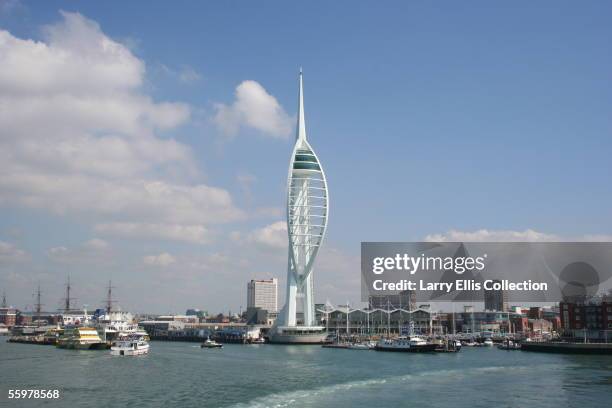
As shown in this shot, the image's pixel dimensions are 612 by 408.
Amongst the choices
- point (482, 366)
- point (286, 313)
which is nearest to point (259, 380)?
point (482, 366)

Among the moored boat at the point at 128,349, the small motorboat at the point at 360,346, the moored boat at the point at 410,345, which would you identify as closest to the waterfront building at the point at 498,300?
the small motorboat at the point at 360,346

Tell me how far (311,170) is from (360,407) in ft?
304

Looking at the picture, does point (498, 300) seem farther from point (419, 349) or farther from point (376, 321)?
point (419, 349)

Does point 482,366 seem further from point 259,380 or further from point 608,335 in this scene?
point 608,335

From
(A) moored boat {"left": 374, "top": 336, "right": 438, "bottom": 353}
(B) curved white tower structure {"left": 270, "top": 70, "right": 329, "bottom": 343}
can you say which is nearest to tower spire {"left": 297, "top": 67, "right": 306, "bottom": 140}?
(B) curved white tower structure {"left": 270, "top": 70, "right": 329, "bottom": 343}

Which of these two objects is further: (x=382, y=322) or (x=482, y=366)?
(x=382, y=322)

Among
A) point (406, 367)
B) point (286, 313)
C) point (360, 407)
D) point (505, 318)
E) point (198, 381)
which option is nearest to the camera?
point (360, 407)

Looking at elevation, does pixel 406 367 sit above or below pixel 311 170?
below

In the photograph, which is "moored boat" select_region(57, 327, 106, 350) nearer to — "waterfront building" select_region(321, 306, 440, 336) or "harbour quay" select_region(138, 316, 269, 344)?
"harbour quay" select_region(138, 316, 269, 344)

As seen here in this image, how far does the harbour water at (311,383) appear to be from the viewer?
37.1 metres

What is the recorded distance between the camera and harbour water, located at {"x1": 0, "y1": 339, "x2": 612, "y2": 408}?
37125mm

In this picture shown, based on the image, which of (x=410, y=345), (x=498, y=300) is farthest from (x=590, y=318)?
(x=498, y=300)

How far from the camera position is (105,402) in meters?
36.2

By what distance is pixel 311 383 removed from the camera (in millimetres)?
45250
